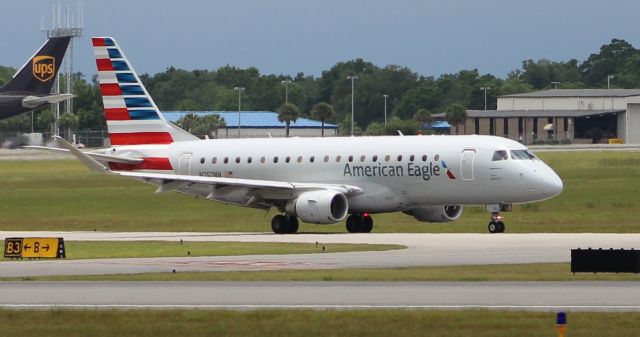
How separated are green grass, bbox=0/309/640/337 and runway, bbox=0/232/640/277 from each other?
10272mm

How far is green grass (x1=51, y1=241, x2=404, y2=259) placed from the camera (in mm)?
44719

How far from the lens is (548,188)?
176 feet

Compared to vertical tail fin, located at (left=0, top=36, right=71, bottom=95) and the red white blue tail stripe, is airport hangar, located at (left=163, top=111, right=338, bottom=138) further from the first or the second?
the red white blue tail stripe

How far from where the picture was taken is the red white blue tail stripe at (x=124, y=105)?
62.4 m

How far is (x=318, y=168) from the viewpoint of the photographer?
5866 cm

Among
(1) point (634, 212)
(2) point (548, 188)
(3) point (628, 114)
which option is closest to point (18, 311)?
(2) point (548, 188)

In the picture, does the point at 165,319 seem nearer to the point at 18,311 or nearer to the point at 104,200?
the point at 18,311

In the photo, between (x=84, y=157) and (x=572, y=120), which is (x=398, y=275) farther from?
(x=572, y=120)

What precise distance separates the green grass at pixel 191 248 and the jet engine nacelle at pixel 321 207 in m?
6.54

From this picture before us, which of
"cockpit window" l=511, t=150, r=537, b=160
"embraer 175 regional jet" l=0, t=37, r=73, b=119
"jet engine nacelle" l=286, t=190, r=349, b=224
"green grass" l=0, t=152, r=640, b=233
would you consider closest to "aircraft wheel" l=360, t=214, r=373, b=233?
"jet engine nacelle" l=286, t=190, r=349, b=224

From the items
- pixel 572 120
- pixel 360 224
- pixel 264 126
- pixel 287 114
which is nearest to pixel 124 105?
pixel 360 224

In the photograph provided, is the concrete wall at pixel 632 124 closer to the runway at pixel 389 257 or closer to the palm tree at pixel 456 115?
the palm tree at pixel 456 115

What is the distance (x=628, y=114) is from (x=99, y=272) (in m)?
137

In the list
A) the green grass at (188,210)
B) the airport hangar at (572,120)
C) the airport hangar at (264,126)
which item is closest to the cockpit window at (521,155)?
the green grass at (188,210)
